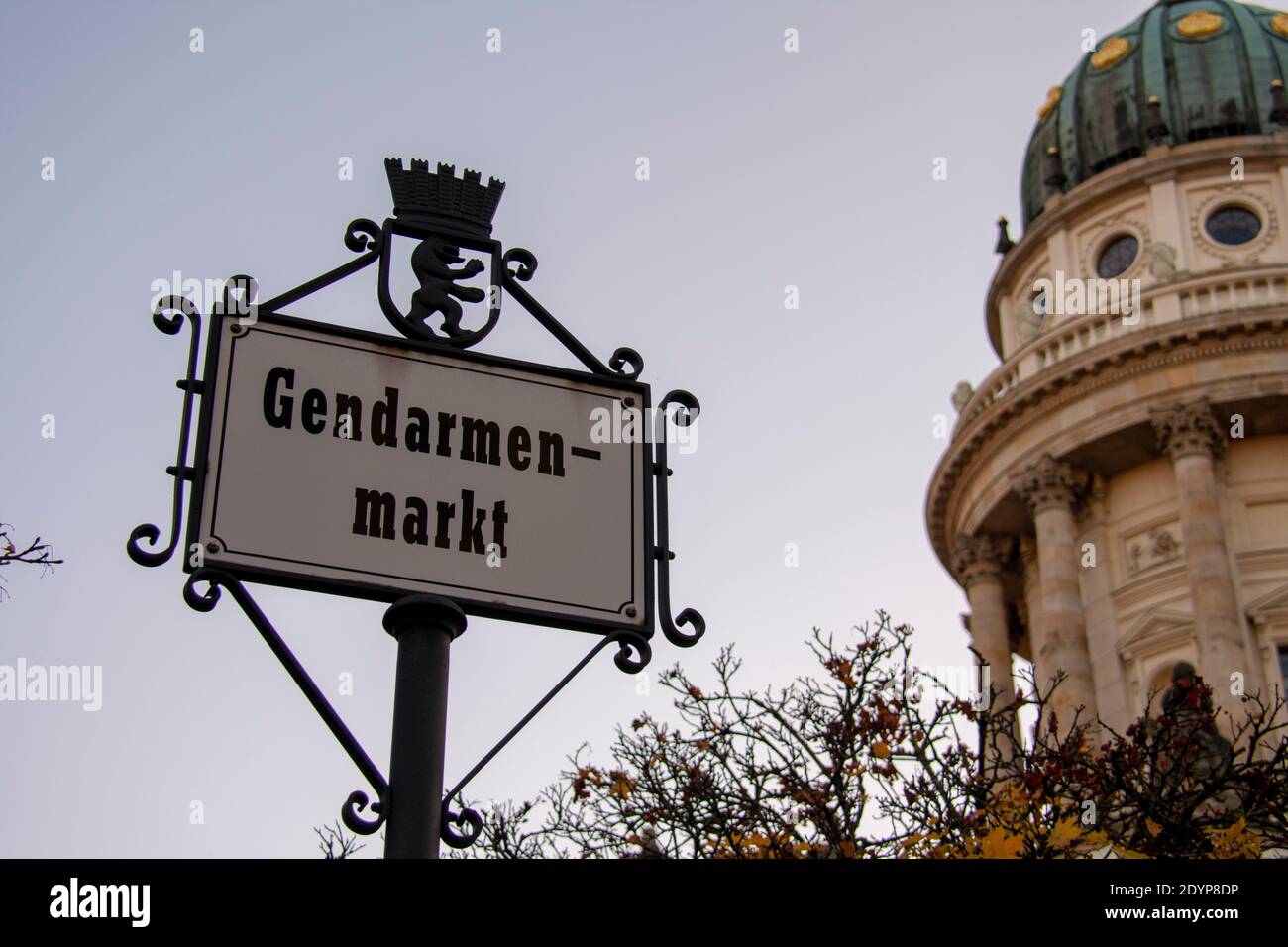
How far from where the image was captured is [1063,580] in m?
43.7

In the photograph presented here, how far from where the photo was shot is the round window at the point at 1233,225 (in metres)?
47.8

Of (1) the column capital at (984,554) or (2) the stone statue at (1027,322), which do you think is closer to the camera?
(1) the column capital at (984,554)

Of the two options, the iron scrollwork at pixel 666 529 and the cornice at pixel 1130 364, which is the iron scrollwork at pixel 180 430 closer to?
the iron scrollwork at pixel 666 529

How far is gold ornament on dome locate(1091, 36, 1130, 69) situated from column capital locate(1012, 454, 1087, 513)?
570 inches

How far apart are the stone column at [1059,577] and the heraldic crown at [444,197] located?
125ft

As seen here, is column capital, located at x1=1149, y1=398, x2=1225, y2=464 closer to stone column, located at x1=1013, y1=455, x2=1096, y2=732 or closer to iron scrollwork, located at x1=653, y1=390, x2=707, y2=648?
stone column, located at x1=1013, y1=455, x2=1096, y2=732

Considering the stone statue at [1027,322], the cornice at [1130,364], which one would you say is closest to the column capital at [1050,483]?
the cornice at [1130,364]

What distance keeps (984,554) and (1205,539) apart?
21.3 ft

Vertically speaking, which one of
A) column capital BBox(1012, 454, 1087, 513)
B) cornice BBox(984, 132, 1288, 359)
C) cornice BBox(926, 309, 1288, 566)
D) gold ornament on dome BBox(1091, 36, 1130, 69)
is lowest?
column capital BBox(1012, 454, 1087, 513)

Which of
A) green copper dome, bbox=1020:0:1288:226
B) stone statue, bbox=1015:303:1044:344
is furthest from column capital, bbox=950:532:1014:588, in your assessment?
green copper dome, bbox=1020:0:1288:226

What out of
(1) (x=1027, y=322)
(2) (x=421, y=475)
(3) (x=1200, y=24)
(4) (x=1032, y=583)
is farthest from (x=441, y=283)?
(3) (x=1200, y=24)

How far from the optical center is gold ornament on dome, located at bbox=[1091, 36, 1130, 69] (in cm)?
5306
